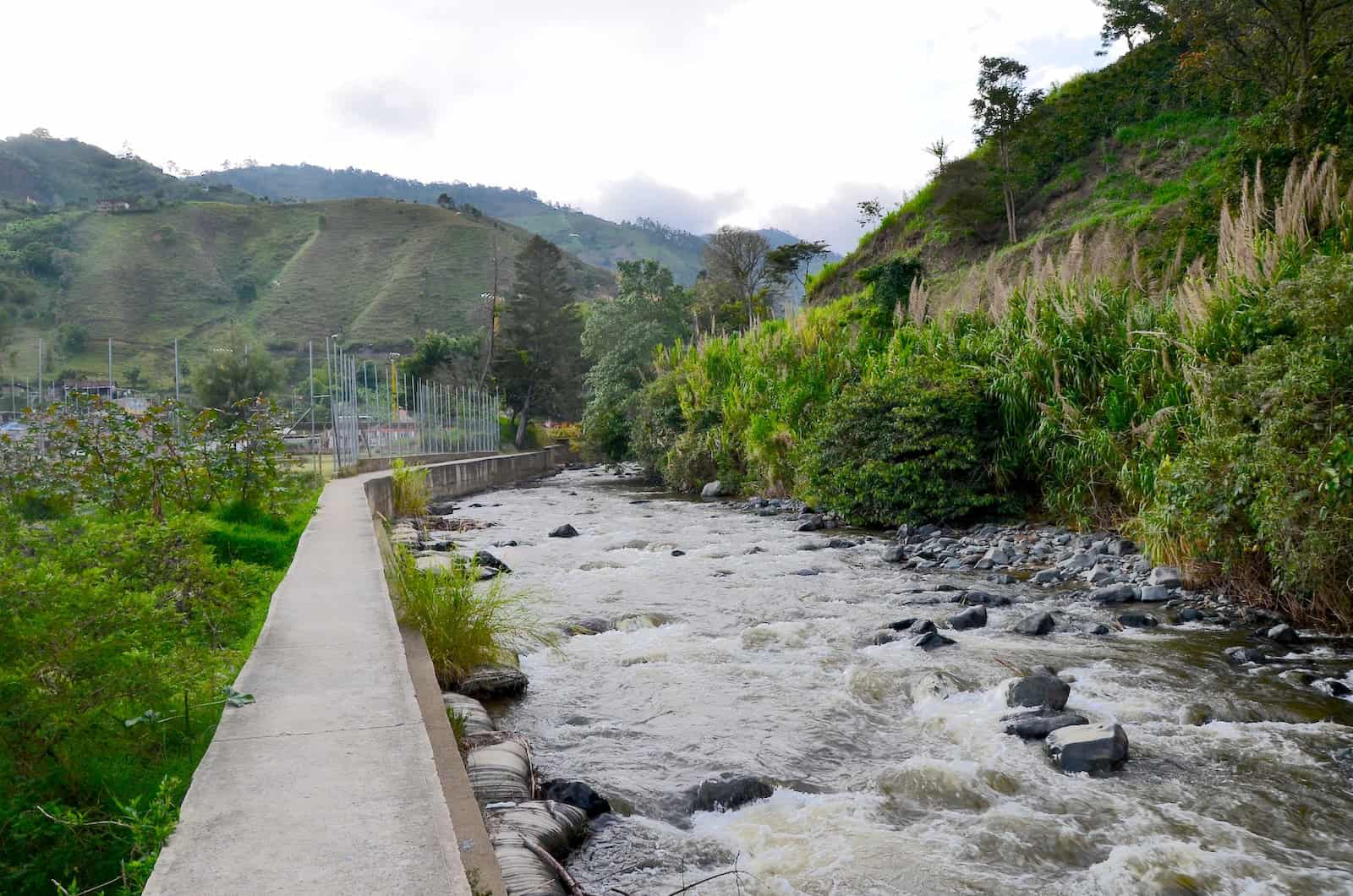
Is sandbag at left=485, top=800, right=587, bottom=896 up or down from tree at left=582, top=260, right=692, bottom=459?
down

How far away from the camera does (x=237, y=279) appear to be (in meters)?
73.8

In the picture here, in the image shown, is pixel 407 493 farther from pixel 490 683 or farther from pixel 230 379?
pixel 230 379

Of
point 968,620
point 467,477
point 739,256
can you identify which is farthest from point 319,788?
point 739,256

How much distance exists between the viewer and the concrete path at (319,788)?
79.2 inches

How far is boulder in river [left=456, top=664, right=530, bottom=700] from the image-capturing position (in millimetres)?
5102

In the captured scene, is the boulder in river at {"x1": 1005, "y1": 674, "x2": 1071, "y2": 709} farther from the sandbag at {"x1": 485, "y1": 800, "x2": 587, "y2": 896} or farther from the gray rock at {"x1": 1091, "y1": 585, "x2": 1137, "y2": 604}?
the gray rock at {"x1": 1091, "y1": 585, "x2": 1137, "y2": 604}

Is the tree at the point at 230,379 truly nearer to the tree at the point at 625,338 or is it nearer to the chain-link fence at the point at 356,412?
the chain-link fence at the point at 356,412

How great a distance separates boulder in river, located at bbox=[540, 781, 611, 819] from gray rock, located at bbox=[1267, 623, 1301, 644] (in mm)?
4746

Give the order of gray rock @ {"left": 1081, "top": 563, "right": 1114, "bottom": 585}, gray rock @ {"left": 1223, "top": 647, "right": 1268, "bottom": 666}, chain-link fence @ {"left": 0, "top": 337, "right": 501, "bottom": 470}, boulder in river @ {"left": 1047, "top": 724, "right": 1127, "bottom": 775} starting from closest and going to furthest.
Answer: boulder in river @ {"left": 1047, "top": 724, "right": 1127, "bottom": 775}, gray rock @ {"left": 1223, "top": 647, "right": 1268, "bottom": 666}, gray rock @ {"left": 1081, "top": 563, "right": 1114, "bottom": 585}, chain-link fence @ {"left": 0, "top": 337, "right": 501, "bottom": 470}

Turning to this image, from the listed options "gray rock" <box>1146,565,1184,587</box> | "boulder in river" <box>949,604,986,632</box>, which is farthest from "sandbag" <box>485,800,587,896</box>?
"gray rock" <box>1146,565,1184,587</box>

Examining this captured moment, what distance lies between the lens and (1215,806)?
11.9ft

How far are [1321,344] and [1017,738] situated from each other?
11.0 ft

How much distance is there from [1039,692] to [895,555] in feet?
16.4

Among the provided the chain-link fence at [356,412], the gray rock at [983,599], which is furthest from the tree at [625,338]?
the gray rock at [983,599]
